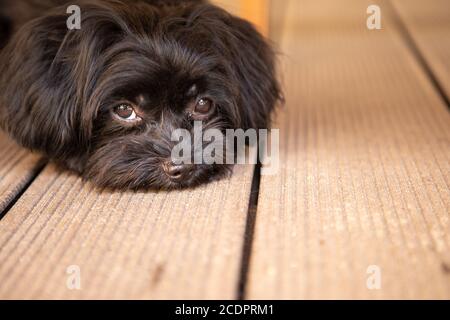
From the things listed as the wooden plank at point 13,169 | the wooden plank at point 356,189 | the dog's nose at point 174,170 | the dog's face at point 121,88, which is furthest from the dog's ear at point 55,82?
the wooden plank at point 356,189

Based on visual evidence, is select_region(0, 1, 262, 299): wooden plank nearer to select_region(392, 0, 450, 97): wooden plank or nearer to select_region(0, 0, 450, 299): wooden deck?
select_region(0, 0, 450, 299): wooden deck

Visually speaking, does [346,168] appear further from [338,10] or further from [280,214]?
[338,10]

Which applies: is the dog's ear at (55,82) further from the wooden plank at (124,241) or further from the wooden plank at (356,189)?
the wooden plank at (356,189)

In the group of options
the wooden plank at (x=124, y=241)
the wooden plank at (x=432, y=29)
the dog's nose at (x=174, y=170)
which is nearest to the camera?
the wooden plank at (x=124, y=241)

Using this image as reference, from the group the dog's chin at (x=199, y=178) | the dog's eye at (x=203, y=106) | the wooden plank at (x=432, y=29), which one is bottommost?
the wooden plank at (x=432, y=29)

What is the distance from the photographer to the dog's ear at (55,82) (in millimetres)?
1603

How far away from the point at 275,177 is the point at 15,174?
81 centimetres

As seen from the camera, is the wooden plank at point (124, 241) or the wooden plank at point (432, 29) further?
the wooden plank at point (432, 29)

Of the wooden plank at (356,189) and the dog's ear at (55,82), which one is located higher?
the dog's ear at (55,82)

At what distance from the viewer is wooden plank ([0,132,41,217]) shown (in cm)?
162

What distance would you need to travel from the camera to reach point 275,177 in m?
1.70

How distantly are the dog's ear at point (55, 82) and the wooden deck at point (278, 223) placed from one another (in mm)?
139

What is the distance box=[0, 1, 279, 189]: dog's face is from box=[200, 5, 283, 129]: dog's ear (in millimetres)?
13

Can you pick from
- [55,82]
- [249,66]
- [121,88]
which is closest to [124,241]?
[121,88]
